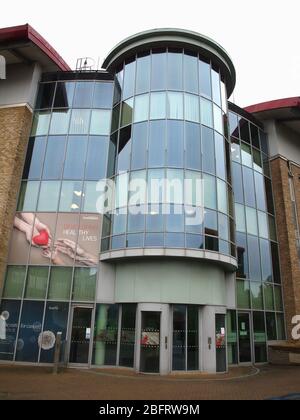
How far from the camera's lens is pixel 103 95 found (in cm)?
1834

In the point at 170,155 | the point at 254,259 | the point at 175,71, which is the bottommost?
the point at 254,259

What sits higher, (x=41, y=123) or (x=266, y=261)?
(x=41, y=123)

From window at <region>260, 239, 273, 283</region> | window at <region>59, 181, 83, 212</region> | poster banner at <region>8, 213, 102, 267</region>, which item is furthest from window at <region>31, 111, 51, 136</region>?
window at <region>260, 239, 273, 283</region>

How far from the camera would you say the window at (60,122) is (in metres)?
17.7

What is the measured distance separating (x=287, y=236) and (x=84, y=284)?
11605 mm

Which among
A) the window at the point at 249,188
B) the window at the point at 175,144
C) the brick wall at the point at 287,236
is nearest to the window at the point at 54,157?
the window at the point at 175,144

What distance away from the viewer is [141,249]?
13.9 meters

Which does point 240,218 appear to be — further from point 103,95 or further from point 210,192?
point 103,95

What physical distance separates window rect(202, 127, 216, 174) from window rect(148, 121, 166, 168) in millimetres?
1899

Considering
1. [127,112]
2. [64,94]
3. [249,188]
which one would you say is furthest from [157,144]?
[249,188]

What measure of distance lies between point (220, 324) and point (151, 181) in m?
6.64

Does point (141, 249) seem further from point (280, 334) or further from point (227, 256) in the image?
point (280, 334)

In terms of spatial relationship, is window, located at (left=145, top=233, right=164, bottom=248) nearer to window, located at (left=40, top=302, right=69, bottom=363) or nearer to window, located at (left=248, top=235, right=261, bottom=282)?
window, located at (left=40, top=302, right=69, bottom=363)

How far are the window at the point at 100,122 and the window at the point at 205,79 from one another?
16.1ft
